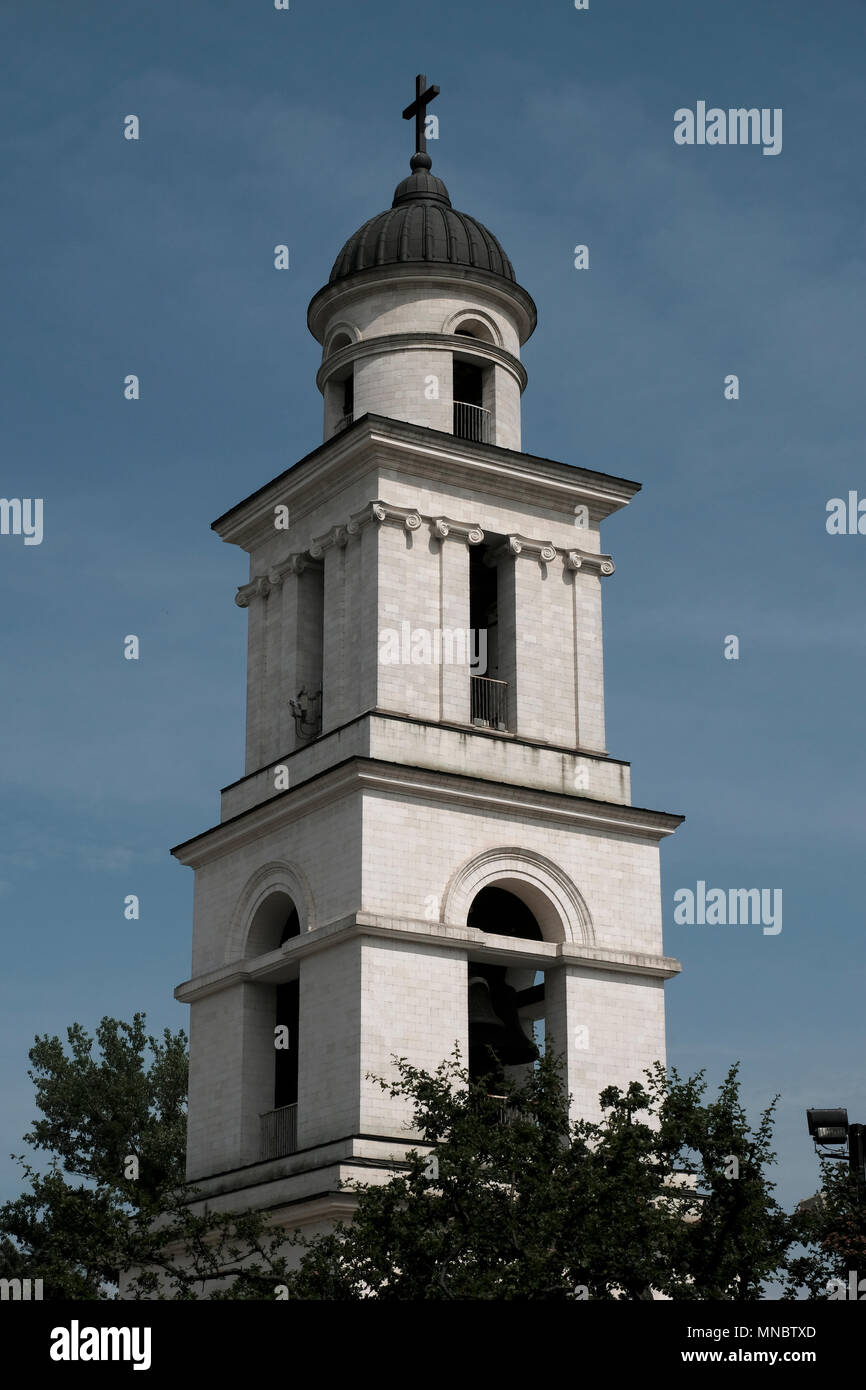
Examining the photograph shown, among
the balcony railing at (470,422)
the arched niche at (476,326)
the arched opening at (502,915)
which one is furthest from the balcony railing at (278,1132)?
the arched niche at (476,326)

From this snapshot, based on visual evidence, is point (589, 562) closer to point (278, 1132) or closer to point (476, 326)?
point (476, 326)

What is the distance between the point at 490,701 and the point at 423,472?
5.13 meters

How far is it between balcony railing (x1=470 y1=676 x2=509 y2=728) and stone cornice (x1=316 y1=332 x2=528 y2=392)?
7796mm

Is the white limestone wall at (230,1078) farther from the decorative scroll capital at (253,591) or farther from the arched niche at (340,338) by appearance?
the arched niche at (340,338)

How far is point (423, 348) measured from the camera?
45.8 m

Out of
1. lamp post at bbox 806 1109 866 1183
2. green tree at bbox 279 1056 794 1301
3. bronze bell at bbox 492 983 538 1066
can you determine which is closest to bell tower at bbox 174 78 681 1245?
bronze bell at bbox 492 983 538 1066

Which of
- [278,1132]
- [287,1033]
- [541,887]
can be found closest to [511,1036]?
[541,887]

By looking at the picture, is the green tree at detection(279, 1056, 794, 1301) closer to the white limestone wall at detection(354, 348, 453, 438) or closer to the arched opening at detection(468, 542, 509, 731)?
the arched opening at detection(468, 542, 509, 731)

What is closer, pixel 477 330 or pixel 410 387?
pixel 410 387

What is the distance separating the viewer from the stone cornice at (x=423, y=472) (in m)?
43.2

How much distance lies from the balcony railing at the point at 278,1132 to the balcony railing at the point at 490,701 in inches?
360

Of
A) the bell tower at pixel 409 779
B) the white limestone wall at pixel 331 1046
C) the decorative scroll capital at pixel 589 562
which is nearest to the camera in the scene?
the white limestone wall at pixel 331 1046

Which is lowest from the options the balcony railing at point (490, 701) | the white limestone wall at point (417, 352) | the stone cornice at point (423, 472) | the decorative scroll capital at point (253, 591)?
the balcony railing at point (490, 701)
